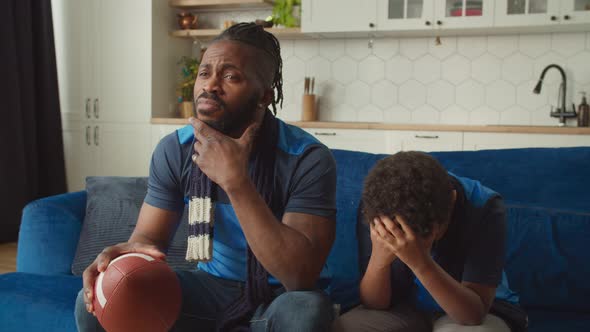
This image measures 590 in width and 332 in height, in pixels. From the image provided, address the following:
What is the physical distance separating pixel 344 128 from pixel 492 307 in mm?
2894

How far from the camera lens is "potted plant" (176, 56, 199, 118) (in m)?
5.16

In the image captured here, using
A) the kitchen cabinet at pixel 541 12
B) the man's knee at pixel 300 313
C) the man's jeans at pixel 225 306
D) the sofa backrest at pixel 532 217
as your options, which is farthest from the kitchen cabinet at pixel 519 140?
the man's knee at pixel 300 313

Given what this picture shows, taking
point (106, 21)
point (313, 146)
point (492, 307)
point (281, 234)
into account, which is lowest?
point (492, 307)

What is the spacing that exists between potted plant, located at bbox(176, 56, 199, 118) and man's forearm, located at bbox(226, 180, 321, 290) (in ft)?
12.3

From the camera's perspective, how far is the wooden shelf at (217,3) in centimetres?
498

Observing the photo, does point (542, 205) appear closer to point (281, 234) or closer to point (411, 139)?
point (281, 234)

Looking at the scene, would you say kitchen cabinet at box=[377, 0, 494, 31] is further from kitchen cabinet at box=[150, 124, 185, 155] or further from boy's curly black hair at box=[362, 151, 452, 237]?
boy's curly black hair at box=[362, 151, 452, 237]

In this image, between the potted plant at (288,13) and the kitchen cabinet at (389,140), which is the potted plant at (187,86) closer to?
the potted plant at (288,13)

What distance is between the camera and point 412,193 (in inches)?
55.1

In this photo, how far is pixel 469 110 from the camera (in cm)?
481

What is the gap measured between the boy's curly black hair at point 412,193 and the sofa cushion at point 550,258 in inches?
23.4

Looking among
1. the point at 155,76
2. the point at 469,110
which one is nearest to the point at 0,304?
the point at 155,76

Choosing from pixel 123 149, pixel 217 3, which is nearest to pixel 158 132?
pixel 123 149

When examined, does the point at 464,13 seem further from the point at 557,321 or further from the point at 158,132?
the point at 557,321
